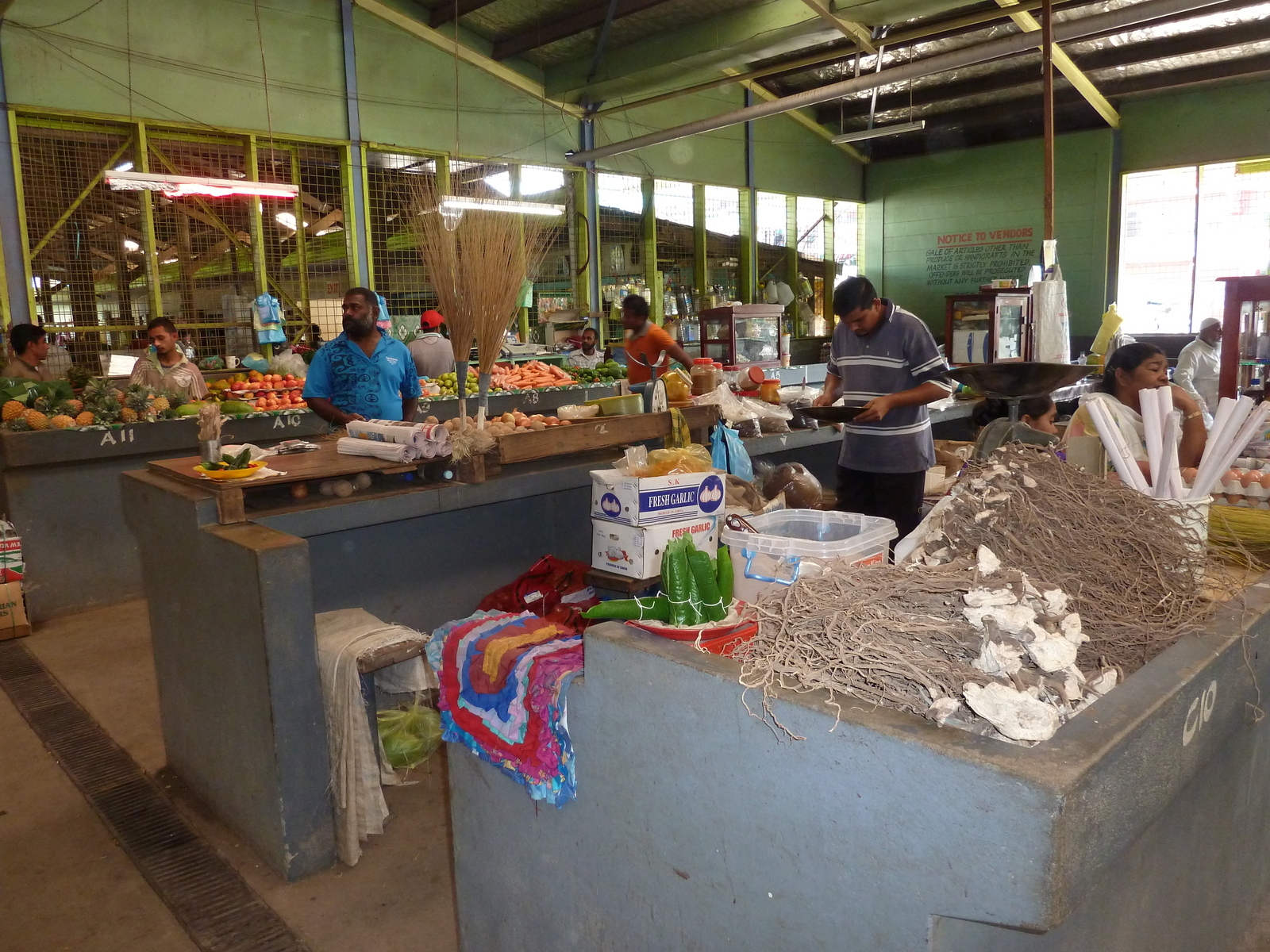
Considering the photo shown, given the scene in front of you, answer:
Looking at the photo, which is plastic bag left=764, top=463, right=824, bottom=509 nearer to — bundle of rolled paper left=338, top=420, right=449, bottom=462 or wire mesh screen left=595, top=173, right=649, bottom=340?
bundle of rolled paper left=338, top=420, right=449, bottom=462

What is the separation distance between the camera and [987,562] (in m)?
1.43

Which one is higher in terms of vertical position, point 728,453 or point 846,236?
point 846,236

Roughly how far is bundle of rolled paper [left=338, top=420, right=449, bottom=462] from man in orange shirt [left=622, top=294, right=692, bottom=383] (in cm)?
285

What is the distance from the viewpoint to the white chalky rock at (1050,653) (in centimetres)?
126

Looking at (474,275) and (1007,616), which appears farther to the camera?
(474,275)

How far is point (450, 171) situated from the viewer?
31.4 feet

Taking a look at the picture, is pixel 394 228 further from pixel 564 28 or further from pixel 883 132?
pixel 883 132

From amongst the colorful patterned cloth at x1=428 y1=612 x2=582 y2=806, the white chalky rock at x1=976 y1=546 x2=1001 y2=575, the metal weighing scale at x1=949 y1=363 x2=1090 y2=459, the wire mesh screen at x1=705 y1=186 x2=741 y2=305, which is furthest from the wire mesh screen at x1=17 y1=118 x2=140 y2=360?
the white chalky rock at x1=976 y1=546 x2=1001 y2=575

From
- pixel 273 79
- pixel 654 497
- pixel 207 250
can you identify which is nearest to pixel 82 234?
pixel 207 250

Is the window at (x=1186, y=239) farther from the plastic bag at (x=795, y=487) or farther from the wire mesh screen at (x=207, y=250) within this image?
the wire mesh screen at (x=207, y=250)

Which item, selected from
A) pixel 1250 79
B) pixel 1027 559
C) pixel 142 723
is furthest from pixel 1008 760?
pixel 1250 79

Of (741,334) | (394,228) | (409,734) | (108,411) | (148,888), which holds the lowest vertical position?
(148,888)

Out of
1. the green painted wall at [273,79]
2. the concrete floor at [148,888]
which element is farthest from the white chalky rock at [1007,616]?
the green painted wall at [273,79]

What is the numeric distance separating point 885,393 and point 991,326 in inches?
192
